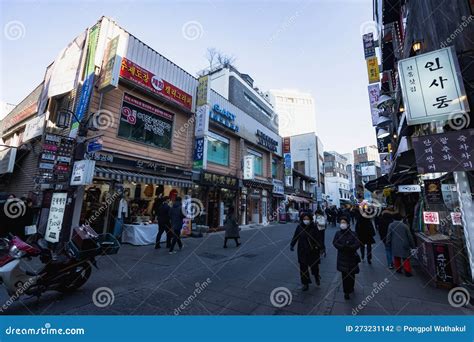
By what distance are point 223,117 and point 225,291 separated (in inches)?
526

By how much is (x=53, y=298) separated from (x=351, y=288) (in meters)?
5.77

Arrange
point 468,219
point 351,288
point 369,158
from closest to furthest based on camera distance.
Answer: point 351,288
point 468,219
point 369,158

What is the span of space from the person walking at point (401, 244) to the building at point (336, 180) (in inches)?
1661

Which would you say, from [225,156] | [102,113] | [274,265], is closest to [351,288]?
[274,265]

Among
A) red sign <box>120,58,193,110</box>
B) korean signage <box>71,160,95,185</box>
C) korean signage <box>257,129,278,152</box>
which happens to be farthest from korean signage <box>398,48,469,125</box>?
korean signage <box>257,129,278,152</box>

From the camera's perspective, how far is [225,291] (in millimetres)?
4840

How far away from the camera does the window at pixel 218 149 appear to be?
52.1ft

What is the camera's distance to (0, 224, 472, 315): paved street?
3.92 m

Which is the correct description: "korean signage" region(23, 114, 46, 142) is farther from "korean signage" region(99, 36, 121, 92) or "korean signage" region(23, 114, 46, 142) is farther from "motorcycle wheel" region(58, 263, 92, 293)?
"motorcycle wheel" region(58, 263, 92, 293)

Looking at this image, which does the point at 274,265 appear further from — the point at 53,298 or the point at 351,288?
the point at 53,298

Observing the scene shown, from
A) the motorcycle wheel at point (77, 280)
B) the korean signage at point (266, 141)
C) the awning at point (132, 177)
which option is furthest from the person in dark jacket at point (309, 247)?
the korean signage at point (266, 141)

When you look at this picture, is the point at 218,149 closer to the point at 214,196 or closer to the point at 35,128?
the point at 214,196

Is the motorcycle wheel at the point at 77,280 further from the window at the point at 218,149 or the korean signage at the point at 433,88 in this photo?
the window at the point at 218,149
